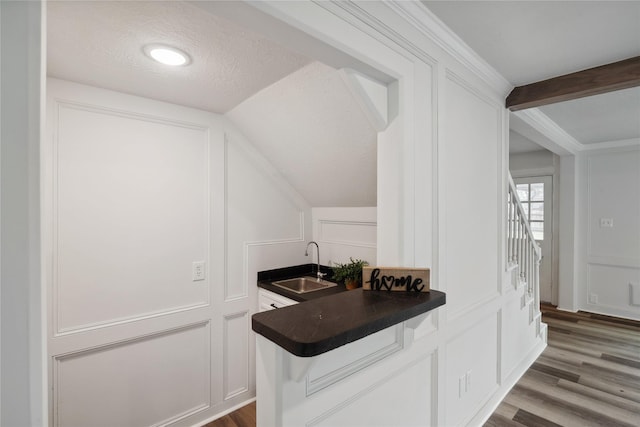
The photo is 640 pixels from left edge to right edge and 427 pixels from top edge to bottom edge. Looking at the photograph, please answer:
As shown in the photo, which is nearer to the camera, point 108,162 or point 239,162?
point 108,162

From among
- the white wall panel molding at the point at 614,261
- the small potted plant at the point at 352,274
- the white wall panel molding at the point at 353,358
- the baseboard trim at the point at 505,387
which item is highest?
the small potted plant at the point at 352,274

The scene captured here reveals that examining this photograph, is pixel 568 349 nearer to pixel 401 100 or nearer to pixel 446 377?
pixel 446 377

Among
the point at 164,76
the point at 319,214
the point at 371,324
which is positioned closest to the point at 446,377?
the point at 371,324

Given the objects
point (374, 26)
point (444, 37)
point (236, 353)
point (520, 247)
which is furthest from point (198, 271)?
point (520, 247)

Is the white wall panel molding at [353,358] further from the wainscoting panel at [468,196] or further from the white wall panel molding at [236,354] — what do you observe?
the white wall panel molding at [236,354]

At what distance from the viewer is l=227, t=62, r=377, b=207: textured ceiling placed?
1687 millimetres

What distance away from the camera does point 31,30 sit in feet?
1.97

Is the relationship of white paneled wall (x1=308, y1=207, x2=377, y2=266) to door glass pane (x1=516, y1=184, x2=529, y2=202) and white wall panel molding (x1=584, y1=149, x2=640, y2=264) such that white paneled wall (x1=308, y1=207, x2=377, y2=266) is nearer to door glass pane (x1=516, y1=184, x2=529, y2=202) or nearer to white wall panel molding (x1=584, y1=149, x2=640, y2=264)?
door glass pane (x1=516, y1=184, x2=529, y2=202)

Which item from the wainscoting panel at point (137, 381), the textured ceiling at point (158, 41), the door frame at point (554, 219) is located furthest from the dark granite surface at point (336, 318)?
the door frame at point (554, 219)

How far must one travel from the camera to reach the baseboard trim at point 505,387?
1.98m

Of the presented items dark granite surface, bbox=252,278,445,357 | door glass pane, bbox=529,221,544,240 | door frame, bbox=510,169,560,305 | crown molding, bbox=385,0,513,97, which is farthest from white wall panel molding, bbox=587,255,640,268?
dark granite surface, bbox=252,278,445,357

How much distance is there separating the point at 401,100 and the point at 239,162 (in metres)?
1.45

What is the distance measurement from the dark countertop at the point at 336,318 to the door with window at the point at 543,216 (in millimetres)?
4421

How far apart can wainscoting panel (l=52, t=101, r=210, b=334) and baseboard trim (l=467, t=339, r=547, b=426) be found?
2052mm
